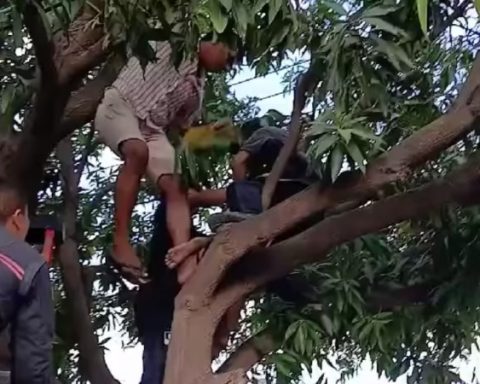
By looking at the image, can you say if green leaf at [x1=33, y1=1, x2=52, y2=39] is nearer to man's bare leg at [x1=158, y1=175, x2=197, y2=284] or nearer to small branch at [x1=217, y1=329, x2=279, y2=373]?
man's bare leg at [x1=158, y1=175, x2=197, y2=284]

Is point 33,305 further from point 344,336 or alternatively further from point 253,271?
point 344,336

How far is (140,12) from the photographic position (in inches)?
79.1

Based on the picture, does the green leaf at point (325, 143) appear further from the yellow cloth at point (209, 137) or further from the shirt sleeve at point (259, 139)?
the shirt sleeve at point (259, 139)

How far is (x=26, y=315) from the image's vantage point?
1841mm

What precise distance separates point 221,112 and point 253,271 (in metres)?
1.24

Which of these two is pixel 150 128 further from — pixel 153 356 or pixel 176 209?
pixel 153 356

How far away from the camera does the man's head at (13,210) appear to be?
229cm

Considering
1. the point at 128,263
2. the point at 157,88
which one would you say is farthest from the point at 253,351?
the point at 157,88

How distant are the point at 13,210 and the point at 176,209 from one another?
586 millimetres

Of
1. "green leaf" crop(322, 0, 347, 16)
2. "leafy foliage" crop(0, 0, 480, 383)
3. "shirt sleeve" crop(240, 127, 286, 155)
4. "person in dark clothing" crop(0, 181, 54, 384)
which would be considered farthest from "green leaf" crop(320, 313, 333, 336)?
"person in dark clothing" crop(0, 181, 54, 384)

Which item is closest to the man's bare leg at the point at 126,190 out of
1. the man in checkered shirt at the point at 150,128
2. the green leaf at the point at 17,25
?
the man in checkered shirt at the point at 150,128

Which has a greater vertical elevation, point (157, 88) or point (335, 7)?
point (157, 88)

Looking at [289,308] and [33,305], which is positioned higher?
[289,308]

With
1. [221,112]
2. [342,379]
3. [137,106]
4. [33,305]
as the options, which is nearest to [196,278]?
[137,106]
